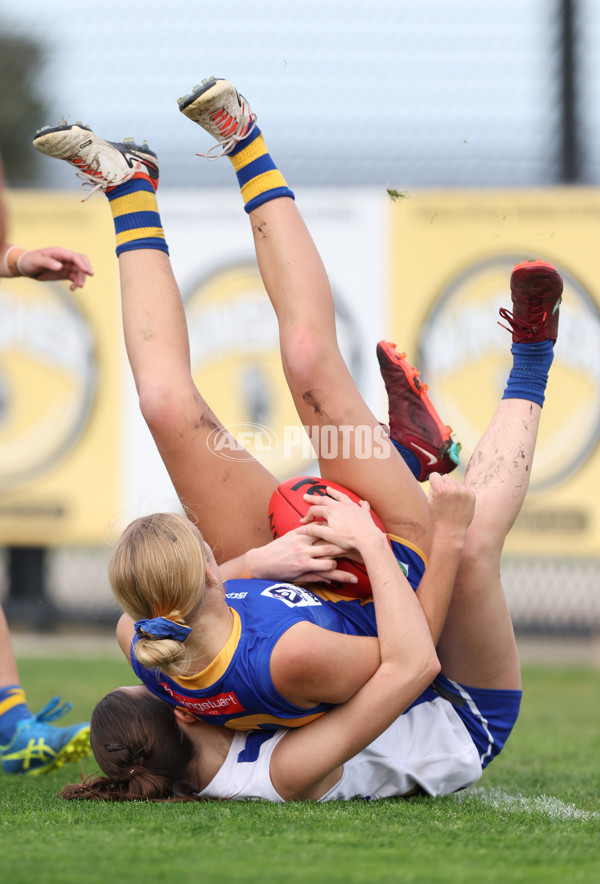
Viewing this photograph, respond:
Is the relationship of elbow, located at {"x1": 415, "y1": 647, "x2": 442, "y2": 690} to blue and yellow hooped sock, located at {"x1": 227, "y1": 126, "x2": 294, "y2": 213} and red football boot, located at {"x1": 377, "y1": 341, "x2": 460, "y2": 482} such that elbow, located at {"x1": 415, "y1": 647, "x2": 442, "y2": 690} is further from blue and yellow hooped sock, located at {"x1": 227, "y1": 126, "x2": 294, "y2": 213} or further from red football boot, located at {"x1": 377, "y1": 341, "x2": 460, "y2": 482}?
blue and yellow hooped sock, located at {"x1": 227, "y1": 126, "x2": 294, "y2": 213}

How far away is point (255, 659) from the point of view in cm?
216

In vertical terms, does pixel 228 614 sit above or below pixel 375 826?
above

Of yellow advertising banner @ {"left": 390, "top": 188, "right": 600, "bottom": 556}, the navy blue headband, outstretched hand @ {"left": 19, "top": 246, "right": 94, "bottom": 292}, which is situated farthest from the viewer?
yellow advertising banner @ {"left": 390, "top": 188, "right": 600, "bottom": 556}

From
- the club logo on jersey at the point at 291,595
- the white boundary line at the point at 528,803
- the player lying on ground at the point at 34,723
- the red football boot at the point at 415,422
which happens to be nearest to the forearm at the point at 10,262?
the player lying on ground at the point at 34,723

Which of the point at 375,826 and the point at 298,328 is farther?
the point at 298,328

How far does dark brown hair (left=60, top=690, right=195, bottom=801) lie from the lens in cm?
236

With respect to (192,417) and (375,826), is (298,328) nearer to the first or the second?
(192,417)

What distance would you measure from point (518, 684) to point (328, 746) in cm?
66

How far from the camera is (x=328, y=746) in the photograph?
2.21m

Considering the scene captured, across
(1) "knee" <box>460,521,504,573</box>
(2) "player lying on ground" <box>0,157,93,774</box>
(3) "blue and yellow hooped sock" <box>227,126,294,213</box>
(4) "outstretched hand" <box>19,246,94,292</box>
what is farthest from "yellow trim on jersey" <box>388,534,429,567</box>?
(4) "outstretched hand" <box>19,246,94,292</box>

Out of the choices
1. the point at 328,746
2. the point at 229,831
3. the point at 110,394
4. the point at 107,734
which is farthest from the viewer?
the point at 110,394

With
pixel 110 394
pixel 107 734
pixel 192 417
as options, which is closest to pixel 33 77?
pixel 110 394

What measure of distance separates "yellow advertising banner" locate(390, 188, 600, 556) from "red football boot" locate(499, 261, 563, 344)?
13.8 feet

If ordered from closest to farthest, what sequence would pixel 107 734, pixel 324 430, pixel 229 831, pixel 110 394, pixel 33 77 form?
pixel 229 831 → pixel 107 734 → pixel 324 430 → pixel 110 394 → pixel 33 77
